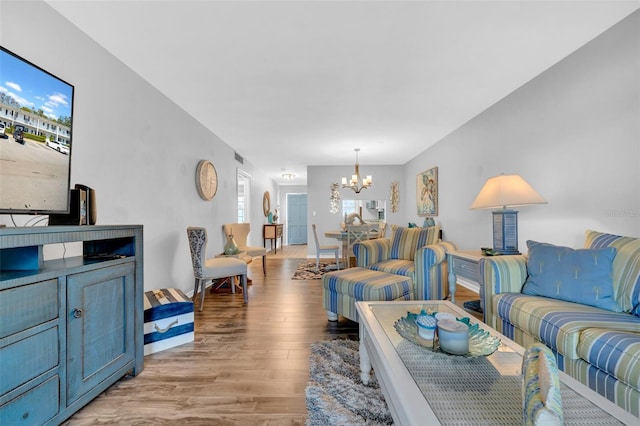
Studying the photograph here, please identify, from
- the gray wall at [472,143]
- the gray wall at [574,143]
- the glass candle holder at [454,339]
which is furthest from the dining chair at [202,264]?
the gray wall at [574,143]

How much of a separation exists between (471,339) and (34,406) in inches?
76.2

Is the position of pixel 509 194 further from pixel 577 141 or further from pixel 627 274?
pixel 627 274

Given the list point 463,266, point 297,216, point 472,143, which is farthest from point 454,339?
point 297,216

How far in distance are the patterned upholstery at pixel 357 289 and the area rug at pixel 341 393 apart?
17.6 inches

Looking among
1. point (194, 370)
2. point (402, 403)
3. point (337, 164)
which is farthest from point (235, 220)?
point (402, 403)

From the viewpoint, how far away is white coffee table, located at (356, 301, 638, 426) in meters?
0.87

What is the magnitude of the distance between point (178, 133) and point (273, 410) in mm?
3152

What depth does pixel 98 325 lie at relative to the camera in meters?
1.55

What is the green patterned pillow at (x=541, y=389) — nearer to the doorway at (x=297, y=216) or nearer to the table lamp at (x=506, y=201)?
the table lamp at (x=506, y=201)

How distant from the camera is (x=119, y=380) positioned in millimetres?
1806

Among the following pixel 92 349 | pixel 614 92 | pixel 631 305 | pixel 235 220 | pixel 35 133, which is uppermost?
pixel 614 92

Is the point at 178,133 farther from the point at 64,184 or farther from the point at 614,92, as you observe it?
the point at 614,92

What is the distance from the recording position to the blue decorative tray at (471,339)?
1203 millimetres

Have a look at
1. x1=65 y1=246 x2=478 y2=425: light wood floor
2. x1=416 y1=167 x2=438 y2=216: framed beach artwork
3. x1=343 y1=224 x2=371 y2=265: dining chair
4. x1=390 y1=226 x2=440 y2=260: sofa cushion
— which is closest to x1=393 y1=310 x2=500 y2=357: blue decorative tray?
x1=65 y1=246 x2=478 y2=425: light wood floor
